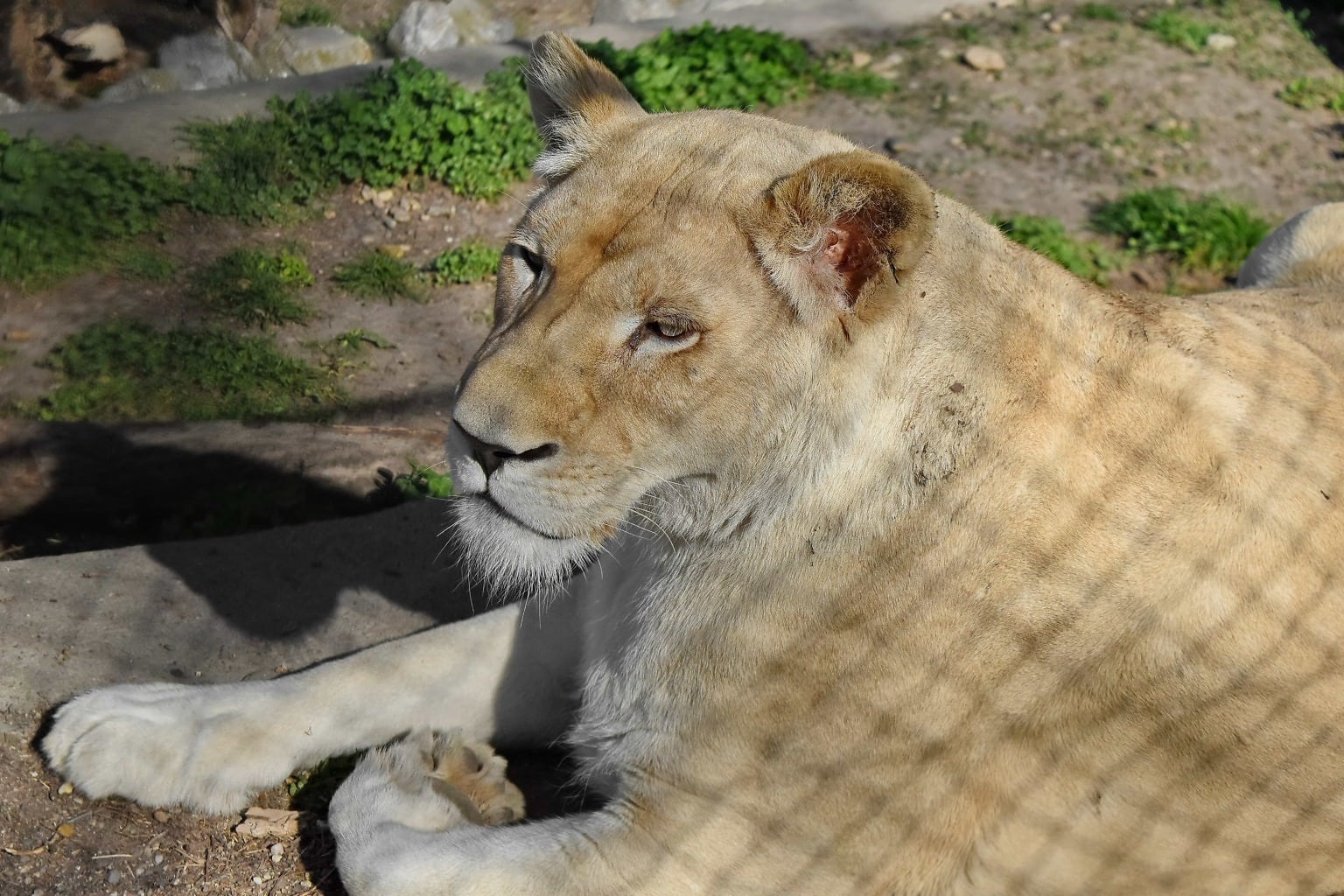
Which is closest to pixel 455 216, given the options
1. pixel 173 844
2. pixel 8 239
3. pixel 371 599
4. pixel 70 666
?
pixel 8 239

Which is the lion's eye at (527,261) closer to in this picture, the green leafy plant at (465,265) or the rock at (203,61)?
the green leafy plant at (465,265)

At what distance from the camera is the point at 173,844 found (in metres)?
3.30

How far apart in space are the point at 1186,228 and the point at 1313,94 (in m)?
2.31

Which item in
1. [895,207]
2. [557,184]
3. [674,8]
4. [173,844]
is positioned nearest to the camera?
[895,207]

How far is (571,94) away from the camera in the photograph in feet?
10.2

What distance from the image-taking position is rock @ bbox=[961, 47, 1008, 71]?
8.03m

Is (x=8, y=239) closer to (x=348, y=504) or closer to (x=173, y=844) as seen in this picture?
(x=348, y=504)

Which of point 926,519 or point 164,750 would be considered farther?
point 164,750

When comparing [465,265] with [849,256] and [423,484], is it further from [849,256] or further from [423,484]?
[849,256]

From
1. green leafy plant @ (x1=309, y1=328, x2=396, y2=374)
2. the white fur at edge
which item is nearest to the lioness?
the white fur at edge

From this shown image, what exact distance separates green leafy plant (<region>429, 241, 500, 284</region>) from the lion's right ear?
2969 mm

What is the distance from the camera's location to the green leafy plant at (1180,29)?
8.45 m

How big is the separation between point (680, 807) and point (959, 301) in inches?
47.8

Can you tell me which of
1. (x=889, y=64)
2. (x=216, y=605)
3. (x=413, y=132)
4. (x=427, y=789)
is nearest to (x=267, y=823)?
(x=427, y=789)
